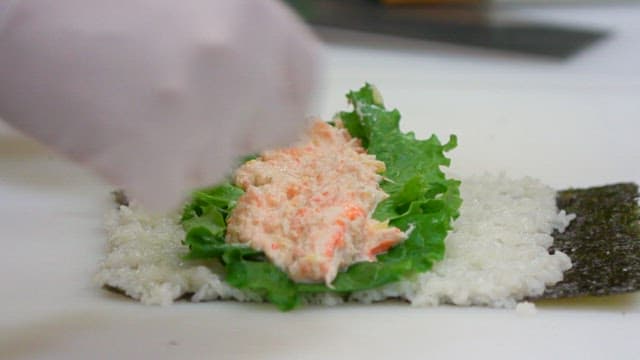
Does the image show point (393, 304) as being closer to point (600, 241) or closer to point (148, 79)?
point (600, 241)

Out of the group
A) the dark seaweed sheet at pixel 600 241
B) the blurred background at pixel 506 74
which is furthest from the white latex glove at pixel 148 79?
→ the blurred background at pixel 506 74

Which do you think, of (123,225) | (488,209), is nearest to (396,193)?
(488,209)

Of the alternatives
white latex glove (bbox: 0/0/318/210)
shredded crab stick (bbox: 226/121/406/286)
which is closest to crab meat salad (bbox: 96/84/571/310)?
shredded crab stick (bbox: 226/121/406/286)

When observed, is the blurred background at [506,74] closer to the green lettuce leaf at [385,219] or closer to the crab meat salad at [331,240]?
the green lettuce leaf at [385,219]

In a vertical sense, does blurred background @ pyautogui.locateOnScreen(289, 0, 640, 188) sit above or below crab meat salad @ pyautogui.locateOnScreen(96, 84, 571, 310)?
above

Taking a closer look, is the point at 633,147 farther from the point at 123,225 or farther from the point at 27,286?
the point at 27,286

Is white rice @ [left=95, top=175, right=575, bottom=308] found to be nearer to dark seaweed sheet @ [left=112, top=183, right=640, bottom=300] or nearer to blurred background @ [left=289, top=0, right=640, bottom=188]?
dark seaweed sheet @ [left=112, top=183, right=640, bottom=300]

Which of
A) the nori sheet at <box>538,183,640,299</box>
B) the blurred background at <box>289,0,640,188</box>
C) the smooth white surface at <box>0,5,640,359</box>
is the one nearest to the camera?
the smooth white surface at <box>0,5,640,359</box>

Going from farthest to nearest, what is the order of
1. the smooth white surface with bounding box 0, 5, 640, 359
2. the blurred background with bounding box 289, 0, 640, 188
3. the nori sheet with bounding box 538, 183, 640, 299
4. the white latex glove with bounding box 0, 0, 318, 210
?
the blurred background with bounding box 289, 0, 640, 188
the nori sheet with bounding box 538, 183, 640, 299
the smooth white surface with bounding box 0, 5, 640, 359
the white latex glove with bounding box 0, 0, 318, 210
